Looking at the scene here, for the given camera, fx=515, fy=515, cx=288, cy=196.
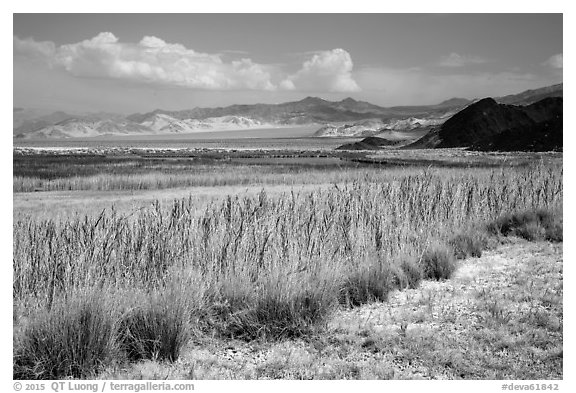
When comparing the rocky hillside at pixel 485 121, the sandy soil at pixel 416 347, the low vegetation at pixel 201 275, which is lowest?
the sandy soil at pixel 416 347

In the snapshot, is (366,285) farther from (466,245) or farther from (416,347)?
(466,245)

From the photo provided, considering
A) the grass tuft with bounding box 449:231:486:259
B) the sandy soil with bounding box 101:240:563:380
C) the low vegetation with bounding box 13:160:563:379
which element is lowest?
the sandy soil with bounding box 101:240:563:380

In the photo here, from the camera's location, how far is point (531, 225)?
9430 mm

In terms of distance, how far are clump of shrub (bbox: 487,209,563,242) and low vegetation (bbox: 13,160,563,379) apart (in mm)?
1644

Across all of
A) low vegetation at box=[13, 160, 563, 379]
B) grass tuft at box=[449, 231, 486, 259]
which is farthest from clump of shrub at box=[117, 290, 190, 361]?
grass tuft at box=[449, 231, 486, 259]

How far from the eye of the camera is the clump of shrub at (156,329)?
4168mm

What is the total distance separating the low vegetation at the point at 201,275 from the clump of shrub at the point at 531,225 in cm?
164

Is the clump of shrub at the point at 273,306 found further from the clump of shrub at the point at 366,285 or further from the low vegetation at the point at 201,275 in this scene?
the clump of shrub at the point at 366,285

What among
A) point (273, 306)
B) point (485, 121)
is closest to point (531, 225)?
point (273, 306)

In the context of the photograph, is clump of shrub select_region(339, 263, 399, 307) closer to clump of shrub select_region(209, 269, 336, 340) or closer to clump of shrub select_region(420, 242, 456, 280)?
clump of shrub select_region(209, 269, 336, 340)

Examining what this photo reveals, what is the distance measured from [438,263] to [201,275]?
10.7 feet

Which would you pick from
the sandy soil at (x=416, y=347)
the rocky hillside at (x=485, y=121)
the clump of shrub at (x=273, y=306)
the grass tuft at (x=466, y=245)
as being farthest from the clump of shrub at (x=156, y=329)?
the rocky hillside at (x=485, y=121)

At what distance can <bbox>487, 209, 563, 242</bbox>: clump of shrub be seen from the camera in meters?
9.20

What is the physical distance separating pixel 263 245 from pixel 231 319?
1217 mm
